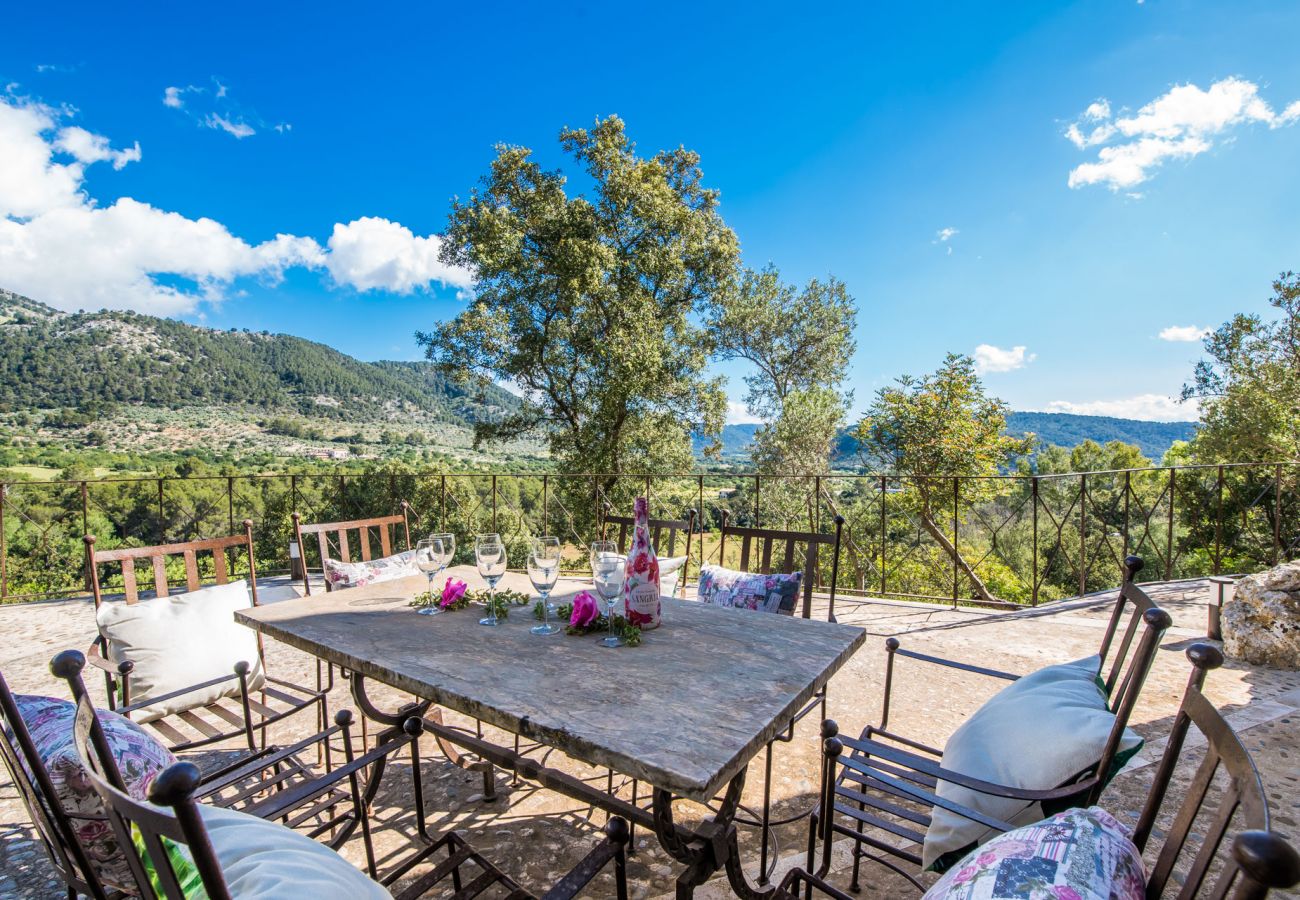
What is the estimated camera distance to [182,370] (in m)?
25.9

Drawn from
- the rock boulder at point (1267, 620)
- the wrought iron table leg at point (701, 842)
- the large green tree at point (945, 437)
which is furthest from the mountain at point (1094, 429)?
the wrought iron table leg at point (701, 842)

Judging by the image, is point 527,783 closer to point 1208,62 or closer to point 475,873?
point 475,873

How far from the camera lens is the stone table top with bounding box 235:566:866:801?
3.18 ft

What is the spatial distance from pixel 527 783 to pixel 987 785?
1.62 m

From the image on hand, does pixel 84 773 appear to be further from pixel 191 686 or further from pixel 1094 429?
pixel 1094 429

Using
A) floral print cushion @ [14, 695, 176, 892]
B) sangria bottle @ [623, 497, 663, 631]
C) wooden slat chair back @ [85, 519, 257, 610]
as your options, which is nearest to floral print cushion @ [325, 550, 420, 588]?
wooden slat chair back @ [85, 519, 257, 610]

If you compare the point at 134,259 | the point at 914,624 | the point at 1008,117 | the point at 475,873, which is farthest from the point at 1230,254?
the point at 134,259

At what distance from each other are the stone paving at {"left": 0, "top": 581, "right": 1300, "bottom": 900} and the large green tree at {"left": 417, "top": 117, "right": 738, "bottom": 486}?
618 cm

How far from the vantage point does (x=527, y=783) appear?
210cm

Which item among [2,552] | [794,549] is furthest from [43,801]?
[2,552]

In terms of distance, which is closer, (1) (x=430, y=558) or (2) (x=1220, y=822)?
(2) (x=1220, y=822)

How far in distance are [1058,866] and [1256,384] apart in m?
13.5

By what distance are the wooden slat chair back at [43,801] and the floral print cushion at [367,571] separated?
152cm

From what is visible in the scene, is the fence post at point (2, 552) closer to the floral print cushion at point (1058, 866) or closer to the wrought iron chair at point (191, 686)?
the wrought iron chair at point (191, 686)
